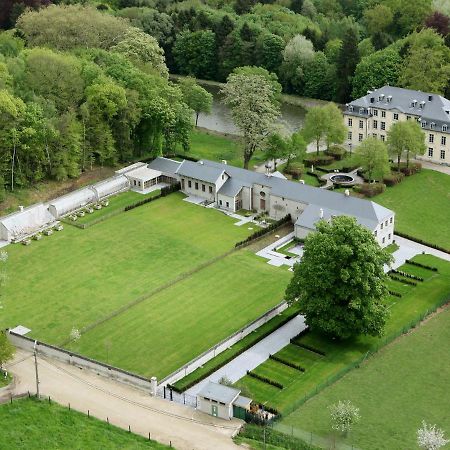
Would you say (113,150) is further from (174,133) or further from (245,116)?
(245,116)

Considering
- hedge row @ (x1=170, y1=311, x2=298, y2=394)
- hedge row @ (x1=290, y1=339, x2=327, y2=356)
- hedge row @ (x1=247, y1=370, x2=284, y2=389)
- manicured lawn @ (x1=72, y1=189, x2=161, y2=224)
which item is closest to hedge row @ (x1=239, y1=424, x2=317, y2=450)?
hedge row @ (x1=247, y1=370, x2=284, y2=389)

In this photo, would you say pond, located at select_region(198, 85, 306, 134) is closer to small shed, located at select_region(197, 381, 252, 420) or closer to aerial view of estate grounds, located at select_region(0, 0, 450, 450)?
aerial view of estate grounds, located at select_region(0, 0, 450, 450)

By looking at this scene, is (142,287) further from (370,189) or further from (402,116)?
(402,116)

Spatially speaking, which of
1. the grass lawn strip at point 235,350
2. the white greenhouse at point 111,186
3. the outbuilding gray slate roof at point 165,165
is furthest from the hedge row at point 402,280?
the white greenhouse at point 111,186

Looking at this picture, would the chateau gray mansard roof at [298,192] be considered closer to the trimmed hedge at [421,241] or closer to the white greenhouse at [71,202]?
the trimmed hedge at [421,241]

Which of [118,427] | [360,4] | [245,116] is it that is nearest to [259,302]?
[118,427]

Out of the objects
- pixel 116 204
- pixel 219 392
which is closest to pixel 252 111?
pixel 116 204
